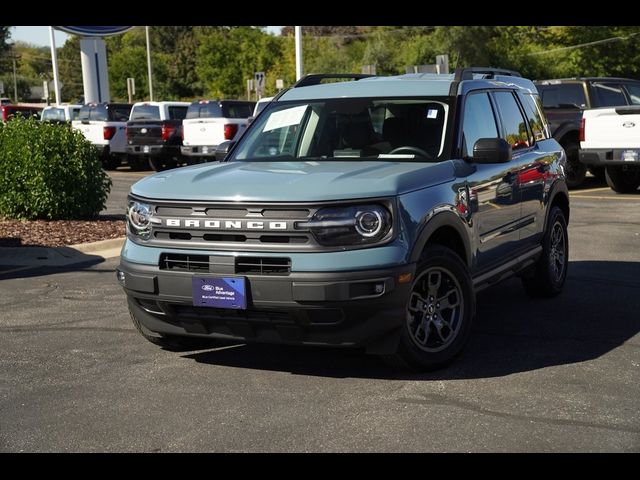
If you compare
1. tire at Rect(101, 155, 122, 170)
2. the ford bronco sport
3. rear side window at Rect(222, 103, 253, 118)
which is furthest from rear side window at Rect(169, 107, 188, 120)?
the ford bronco sport

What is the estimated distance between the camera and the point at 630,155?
1616 cm

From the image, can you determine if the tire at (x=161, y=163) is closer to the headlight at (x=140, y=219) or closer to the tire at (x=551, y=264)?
the tire at (x=551, y=264)

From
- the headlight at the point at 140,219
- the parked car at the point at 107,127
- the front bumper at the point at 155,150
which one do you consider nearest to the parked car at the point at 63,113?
the parked car at the point at 107,127

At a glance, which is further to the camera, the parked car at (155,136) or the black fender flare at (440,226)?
the parked car at (155,136)

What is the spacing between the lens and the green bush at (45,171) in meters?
12.6

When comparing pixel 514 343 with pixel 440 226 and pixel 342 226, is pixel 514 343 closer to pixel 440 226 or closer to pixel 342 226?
pixel 440 226

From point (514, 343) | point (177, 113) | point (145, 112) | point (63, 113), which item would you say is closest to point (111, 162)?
point (145, 112)

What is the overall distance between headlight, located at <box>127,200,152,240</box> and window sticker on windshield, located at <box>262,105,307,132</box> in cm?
152

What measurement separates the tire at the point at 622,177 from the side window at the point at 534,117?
376 inches

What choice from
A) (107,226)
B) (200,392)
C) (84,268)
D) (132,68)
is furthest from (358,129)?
(132,68)

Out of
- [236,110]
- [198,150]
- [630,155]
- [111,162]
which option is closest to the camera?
[630,155]

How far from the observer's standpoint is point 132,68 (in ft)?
313

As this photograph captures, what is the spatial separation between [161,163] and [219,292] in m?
23.0

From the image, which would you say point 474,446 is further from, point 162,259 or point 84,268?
point 84,268
